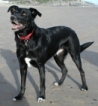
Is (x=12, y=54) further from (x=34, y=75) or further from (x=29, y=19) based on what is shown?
(x=29, y=19)

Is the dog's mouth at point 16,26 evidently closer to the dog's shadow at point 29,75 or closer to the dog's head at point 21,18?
the dog's head at point 21,18

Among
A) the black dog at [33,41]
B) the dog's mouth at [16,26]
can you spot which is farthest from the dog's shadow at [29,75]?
the dog's mouth at [16,26]

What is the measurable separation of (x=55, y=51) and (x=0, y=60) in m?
2.74

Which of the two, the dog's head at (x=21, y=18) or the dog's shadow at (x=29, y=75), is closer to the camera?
the dog's head at (x=21, y=18)

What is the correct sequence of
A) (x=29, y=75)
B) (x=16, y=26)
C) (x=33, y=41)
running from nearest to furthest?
(x=16, y=26) < (x=33, y=41) < (x=29, y=75)

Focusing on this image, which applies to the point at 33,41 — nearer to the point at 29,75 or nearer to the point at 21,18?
the point at 21,18

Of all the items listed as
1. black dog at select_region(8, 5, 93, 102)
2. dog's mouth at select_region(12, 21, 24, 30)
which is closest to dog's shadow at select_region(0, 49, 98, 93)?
black dog at select_region(8, 5, 93, 102)

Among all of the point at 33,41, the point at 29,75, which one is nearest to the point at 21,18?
the point at 33,41

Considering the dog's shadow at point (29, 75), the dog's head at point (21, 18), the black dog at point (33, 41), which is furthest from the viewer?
the dog's shadow at point (29, 75)

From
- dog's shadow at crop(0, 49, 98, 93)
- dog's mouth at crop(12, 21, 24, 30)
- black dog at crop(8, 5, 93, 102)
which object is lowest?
dog's shadow at crop(0, 49, 98, 93)

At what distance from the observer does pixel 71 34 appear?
19.0 ft

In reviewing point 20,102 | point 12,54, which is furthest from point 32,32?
point 12,54

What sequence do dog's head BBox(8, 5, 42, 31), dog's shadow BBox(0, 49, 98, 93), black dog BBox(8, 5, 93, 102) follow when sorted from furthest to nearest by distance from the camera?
dog's shadow BBox(0, 49, 98, 93)
black dog BBox(8, 5, 93, 102)
dog's head BBox(8, 5, 42, 31)

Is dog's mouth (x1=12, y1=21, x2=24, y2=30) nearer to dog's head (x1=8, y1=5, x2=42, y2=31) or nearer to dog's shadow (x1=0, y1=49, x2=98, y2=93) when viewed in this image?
dog's head (x1=8, y1=5, x2=42, y2=31)
